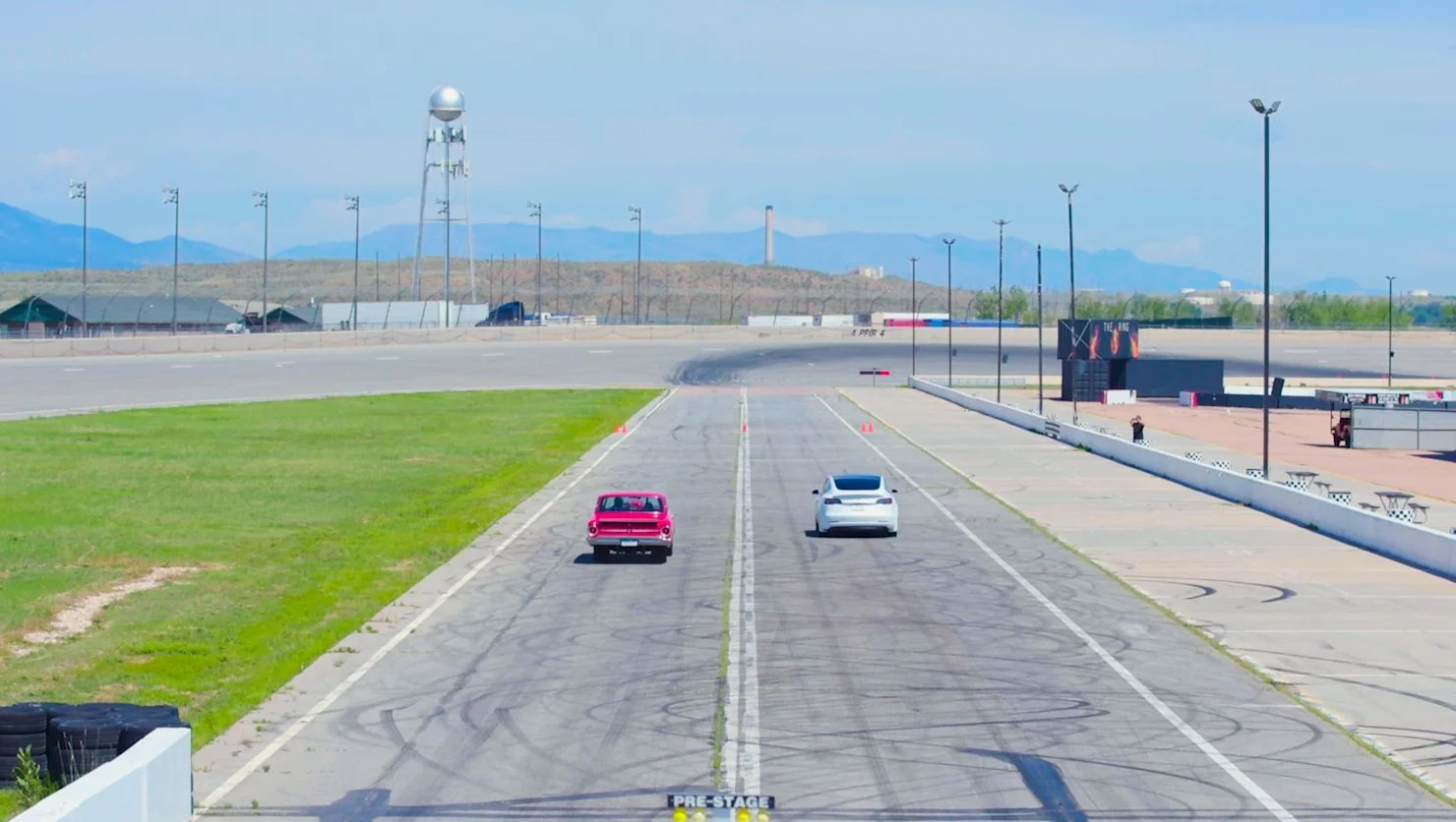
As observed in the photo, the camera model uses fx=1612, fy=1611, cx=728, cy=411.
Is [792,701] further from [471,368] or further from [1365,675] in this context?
[471,368]

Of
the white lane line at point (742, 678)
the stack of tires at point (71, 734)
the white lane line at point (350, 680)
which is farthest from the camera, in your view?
the white lane line at point (742, 678)

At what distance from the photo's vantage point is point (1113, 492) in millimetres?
47812

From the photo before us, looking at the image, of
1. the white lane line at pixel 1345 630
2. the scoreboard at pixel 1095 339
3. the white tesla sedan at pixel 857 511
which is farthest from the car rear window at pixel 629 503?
the scoreboard at pixel 1095 339

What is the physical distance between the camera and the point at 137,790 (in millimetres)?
13328

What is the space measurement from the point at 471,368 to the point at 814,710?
108 meters

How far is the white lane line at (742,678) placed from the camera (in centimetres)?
1642

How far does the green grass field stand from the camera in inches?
884

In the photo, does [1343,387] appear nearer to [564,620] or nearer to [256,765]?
[564,620]

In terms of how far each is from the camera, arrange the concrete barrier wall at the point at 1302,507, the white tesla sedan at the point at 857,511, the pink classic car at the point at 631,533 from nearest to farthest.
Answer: the pink classic car at the point at 631,533
the concrete barrier wall at the point at 1302,507
the white tesla sedan at the point at 857,511

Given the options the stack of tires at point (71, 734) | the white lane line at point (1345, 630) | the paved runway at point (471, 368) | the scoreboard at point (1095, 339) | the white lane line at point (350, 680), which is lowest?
the white lane line at point (350, 680)

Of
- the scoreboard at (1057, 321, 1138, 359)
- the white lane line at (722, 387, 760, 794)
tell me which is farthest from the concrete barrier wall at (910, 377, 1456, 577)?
the scoreboard at (1057, 321, 1138, 359)

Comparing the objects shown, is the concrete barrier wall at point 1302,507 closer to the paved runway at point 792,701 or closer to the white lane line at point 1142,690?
the paved runway at point 792,701

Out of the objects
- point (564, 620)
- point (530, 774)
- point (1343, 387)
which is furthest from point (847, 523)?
point (1343, 387)

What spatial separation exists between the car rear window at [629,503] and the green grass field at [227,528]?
3.67 meters
